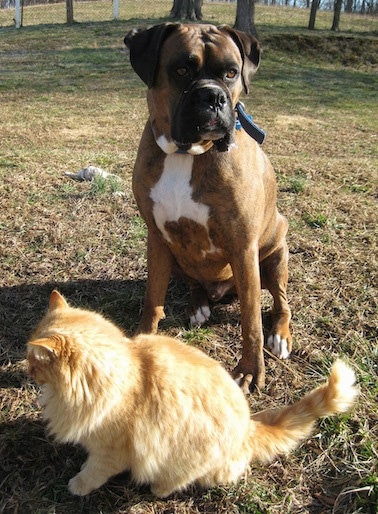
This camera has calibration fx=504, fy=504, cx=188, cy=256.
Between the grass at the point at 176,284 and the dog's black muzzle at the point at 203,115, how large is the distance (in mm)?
1228

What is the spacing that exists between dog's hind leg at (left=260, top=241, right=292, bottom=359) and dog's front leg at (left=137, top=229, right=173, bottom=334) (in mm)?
660

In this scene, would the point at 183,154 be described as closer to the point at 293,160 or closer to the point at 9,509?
the point at 9,509

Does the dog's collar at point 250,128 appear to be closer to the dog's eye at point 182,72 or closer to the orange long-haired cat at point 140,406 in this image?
the dog's eye at point 182,72

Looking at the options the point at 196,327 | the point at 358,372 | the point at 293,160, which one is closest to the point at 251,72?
the point at 196,327

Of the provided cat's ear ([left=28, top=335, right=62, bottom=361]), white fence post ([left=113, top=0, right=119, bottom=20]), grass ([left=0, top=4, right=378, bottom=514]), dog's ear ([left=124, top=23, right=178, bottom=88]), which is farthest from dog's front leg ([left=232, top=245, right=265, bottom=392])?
white fence post ([left=113, top=0, right=119, bottom=20])

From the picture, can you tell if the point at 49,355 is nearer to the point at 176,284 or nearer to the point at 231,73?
the point at 231,73

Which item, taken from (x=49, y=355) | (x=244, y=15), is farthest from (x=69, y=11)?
(x=49, y=355)

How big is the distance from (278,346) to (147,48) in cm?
185

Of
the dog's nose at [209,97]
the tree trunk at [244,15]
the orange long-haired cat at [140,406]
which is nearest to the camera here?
the orange long-haired cat at [140,406]

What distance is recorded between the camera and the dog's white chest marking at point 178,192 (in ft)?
8.73

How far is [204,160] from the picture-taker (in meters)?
2.65

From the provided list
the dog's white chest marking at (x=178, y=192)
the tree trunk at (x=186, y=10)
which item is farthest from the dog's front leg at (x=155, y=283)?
the tree trunk at (x=186, y=10)

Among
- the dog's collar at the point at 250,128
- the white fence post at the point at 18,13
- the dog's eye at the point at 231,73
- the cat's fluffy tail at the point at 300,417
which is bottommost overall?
the white fence post at the point at 18,13

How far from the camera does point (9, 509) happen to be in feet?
6.77
